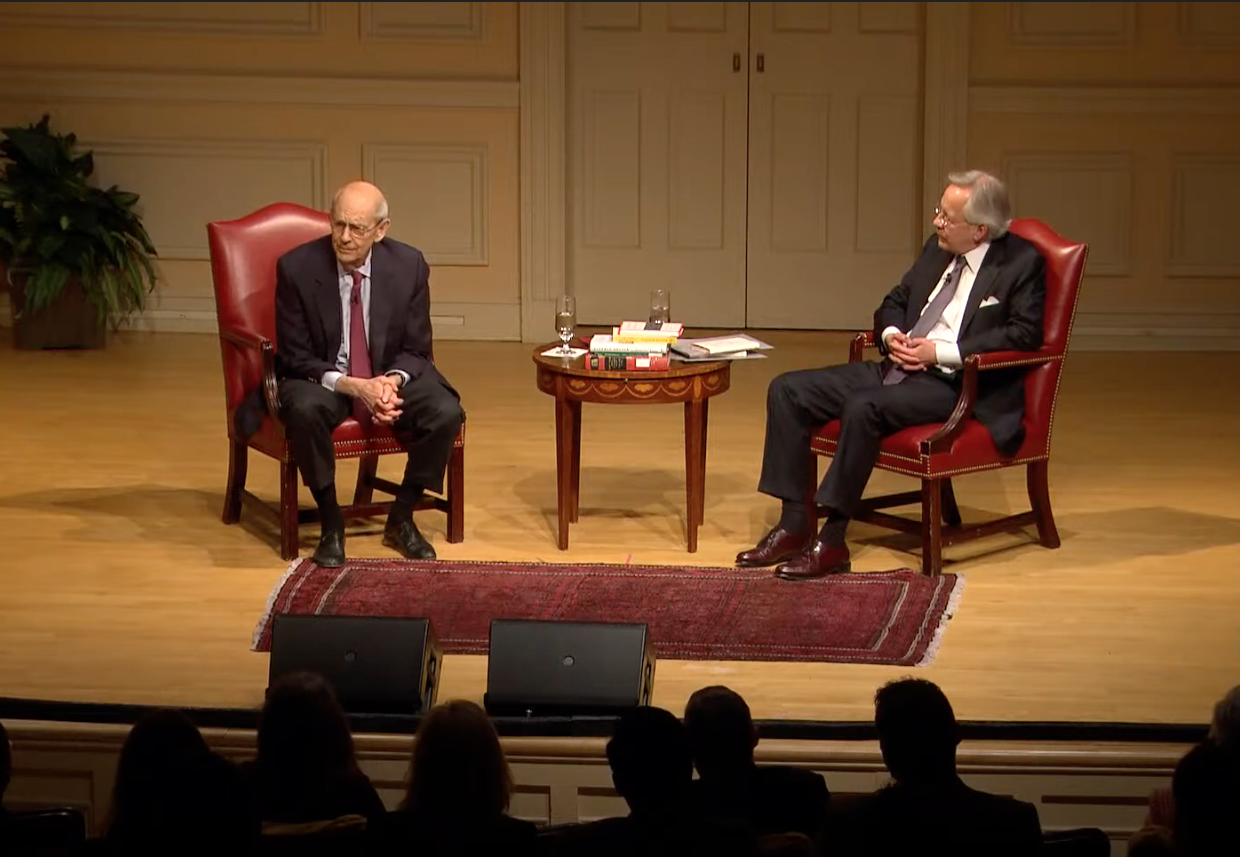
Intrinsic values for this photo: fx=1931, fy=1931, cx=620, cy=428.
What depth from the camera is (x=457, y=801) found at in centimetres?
279

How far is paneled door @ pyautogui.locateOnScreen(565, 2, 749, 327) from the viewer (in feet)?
30.7

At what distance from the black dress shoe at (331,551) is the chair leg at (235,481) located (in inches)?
21.6

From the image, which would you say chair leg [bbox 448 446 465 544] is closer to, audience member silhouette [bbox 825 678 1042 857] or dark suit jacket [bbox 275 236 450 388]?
dark suit jacket [bbox 275 236 450 388]

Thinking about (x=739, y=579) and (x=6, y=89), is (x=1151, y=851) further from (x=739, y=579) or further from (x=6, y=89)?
(x=6, y=89)

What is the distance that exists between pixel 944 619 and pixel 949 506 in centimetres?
89

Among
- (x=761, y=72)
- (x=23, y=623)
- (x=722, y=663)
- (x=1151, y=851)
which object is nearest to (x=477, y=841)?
(x=1151, y=851)

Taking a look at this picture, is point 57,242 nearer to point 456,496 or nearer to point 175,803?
point 456,496

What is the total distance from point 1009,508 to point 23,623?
306 centimetres

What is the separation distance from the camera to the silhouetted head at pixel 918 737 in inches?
114

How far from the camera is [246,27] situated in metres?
9.40

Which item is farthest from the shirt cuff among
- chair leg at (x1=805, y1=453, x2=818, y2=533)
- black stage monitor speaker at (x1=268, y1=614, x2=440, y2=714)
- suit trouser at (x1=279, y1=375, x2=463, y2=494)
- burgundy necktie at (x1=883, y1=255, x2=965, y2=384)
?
black stage monitor speaker at (x1=268, y1=614, x2=440, y2=714)

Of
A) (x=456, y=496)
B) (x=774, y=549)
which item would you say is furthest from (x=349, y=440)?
(x=774, y=549)

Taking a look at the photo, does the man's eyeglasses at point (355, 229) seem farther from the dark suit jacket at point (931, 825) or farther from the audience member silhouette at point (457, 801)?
the dark suit jacket at point (931, 825)

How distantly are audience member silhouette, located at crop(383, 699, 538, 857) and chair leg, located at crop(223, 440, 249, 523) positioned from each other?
324 centimetres
